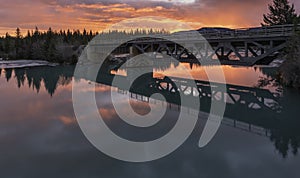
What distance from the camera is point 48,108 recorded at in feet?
76.3

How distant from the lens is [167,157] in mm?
12547

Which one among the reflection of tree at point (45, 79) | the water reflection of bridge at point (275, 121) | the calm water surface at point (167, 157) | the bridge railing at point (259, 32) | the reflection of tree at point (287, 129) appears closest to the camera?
the calm water surface at point (167, 157)

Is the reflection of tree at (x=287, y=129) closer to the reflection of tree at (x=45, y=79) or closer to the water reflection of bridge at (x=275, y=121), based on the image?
the water reflection of bridge at (x=275, y=121)

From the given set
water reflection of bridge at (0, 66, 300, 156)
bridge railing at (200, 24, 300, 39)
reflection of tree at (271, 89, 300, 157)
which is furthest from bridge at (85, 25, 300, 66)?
reflection of tree at (271, 89, 300, 157)

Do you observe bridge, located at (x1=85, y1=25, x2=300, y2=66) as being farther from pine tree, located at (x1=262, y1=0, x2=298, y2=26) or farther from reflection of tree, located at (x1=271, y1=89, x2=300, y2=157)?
pine tree, located at (x1=262, y1=0, x2=298, y2=26)

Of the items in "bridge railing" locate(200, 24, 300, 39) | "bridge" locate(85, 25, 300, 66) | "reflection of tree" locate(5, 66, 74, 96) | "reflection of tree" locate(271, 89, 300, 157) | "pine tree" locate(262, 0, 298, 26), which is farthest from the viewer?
"pine tree" locate(262, 0, 298, 26)

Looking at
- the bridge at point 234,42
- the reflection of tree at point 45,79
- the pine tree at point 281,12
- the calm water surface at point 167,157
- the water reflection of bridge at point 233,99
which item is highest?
the pine tree at point 281,12

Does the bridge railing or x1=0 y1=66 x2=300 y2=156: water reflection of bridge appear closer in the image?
x1=0 y1=66 x2=300 y2=156: water reflection of bridge

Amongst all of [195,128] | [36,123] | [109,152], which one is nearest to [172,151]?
[109,152]

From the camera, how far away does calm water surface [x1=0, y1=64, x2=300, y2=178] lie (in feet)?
36.7

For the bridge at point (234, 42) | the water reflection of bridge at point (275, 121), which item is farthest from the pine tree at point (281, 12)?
the water reflection of bridge at point (275, 121)

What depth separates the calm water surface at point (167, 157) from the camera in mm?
11180

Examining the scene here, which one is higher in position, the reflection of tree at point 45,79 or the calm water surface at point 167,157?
the reflection of tree at point 45,79

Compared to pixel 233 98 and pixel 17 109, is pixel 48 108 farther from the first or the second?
pixel 233 98
